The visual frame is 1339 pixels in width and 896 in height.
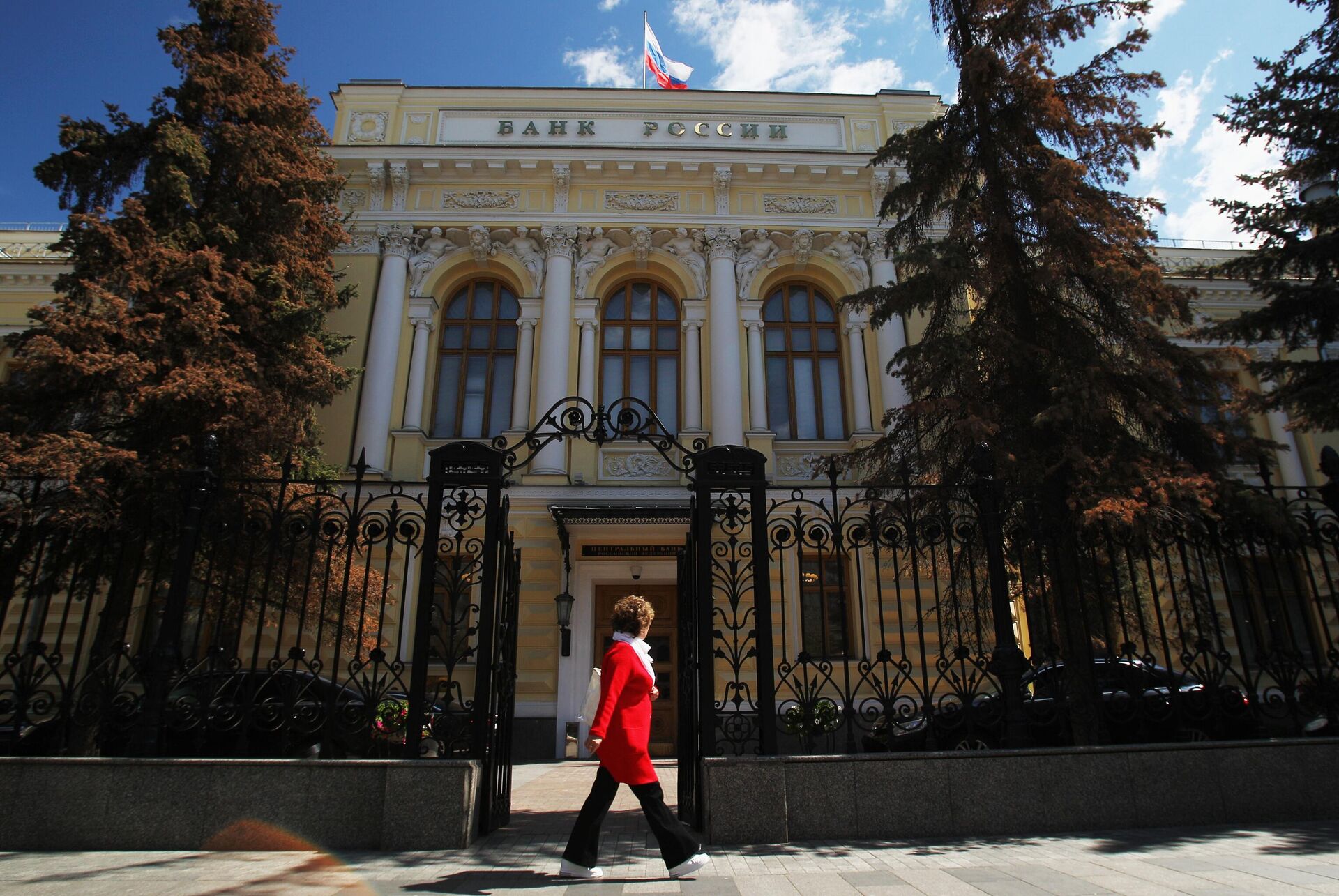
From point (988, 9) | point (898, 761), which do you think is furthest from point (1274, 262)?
point (898, 761)

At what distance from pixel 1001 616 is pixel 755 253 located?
44.3 ft

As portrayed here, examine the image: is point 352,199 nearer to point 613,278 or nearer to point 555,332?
point 555,332

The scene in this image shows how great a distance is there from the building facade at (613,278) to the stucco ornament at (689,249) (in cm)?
4

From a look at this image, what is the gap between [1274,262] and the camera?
9.47 m

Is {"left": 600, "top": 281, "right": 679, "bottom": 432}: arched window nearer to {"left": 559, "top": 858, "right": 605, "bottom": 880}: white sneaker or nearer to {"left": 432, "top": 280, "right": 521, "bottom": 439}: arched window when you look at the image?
{"left": 432, "top": 280, "right": 521, "bottom": 439}: arched window

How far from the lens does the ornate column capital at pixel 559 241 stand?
18094 mm

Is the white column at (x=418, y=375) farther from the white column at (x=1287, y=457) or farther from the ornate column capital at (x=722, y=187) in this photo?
the white column at (x=1287, y=457)

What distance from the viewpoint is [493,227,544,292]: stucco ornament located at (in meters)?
18.2

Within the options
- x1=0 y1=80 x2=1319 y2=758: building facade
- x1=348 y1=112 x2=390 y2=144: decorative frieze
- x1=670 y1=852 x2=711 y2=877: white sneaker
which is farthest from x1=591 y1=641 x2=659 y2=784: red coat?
x1=348 y1=112 x2=390 y2=144: decorative frieze

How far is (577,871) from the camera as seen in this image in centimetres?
480

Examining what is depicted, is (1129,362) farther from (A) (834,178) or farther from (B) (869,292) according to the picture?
(A) (834,178)

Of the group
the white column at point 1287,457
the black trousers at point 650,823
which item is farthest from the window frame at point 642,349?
the white column at point 1287,457

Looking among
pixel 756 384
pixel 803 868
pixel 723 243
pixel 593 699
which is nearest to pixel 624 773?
pixel 593 699

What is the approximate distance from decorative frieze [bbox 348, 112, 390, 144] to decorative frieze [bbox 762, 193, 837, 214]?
958 cm
